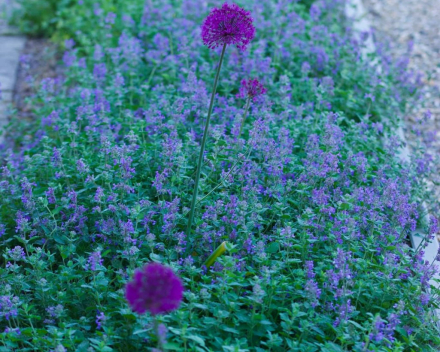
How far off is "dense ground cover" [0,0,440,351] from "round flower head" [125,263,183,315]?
220 mm

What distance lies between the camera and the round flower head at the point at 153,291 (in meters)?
1.92

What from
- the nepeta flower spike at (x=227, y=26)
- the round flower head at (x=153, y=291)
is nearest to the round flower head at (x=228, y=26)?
the nepeta flower spike at (x=227, y=26)

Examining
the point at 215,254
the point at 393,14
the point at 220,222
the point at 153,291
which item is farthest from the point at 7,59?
the point at 153,291

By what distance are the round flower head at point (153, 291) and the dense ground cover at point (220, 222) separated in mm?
220

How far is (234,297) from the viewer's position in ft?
8.80

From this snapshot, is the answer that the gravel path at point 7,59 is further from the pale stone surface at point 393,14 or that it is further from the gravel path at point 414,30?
the gravel path at point 414,30

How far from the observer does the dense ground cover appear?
264cm

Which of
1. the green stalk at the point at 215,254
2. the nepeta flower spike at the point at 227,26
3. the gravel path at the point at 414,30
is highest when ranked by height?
the gravel path at the point at 414,30

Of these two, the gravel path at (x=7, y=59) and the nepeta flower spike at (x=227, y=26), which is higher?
the nepeta flower spike at (x=227, y=26)

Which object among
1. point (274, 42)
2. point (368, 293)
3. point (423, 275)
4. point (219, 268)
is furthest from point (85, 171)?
point (274, 42)

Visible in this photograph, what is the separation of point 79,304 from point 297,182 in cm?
137

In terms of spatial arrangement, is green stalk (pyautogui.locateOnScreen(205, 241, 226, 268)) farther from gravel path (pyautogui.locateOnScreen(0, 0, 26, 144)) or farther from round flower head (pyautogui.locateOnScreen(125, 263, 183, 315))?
gravel path (pyautogui.locateOnScreen(0, 0, 26, 144))

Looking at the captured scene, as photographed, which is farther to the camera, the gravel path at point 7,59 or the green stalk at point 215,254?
the gravel path at point 7,59

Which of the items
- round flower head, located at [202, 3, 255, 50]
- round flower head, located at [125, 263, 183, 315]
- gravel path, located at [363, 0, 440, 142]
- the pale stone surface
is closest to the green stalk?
round flower head, located at [125, 263, 183, 315]
